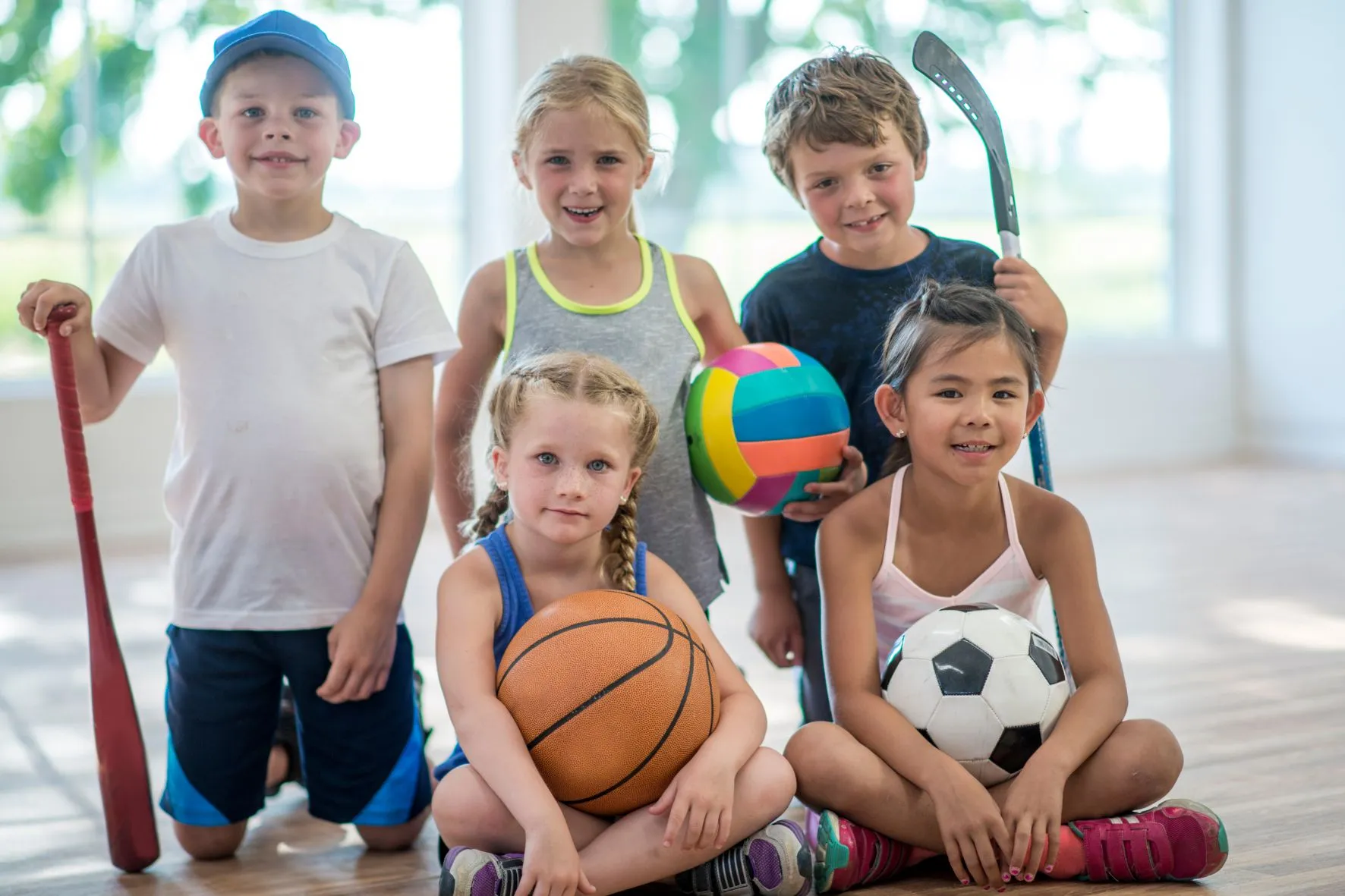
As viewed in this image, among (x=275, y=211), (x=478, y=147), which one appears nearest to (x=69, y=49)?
(x=478, y=147)

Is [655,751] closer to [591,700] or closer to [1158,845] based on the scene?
[591,700]

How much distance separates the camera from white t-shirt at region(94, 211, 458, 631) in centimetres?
198

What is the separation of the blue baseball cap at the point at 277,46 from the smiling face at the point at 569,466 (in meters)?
0.63

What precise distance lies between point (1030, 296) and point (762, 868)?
0.97 metres

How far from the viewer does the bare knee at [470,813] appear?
1.67m

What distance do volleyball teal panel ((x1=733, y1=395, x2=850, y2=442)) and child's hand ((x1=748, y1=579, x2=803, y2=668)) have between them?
41cm

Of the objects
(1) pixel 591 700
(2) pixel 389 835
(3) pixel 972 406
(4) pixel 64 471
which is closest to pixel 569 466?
(1) pixel 591 700

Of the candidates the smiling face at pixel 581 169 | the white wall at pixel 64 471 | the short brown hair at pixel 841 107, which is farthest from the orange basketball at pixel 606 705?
the white wall at pixel 64 471

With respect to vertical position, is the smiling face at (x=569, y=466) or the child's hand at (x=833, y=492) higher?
the smiling face at (x=569, y=466)

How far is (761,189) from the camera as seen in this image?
6.38 metres

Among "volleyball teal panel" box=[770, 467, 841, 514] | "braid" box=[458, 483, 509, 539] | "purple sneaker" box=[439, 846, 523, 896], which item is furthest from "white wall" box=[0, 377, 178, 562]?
"purple sneaker" box=[439, 846, 523, 896]

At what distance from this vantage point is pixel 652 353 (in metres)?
2.11

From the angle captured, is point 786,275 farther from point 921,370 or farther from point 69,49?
point 69,49

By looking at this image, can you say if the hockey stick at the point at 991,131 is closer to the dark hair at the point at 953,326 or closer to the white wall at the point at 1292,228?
the dark hair at the point at 953,326
